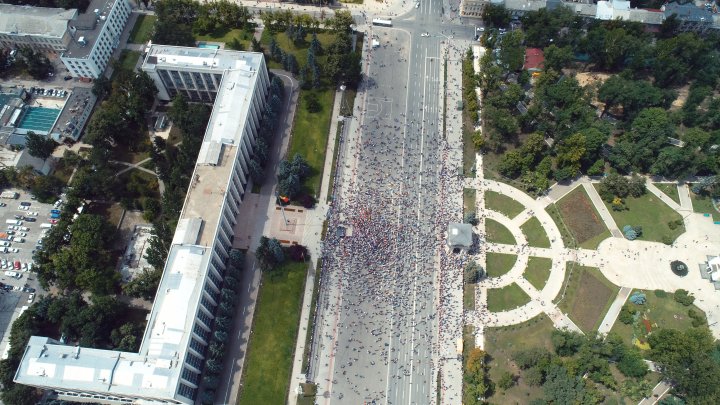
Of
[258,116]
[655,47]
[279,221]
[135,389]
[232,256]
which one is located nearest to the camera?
[135,389]

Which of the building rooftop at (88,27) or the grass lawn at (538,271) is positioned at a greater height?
the building rooftop at (88,27)

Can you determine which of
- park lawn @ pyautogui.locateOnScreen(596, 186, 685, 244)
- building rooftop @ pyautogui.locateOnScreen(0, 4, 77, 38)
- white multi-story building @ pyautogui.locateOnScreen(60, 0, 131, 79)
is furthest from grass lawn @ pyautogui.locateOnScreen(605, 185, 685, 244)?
building rooftop @ pyautogui.locateOnScreen(0, 4, 77, 38)

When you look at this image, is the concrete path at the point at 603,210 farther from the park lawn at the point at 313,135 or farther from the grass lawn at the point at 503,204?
the park lawn at the point at 313,135

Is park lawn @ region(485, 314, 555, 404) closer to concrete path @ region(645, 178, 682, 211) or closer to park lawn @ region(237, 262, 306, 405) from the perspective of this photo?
park lawn @ region(237, 262, 306, 405)

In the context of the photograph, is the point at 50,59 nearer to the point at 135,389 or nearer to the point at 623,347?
the point at 135,389

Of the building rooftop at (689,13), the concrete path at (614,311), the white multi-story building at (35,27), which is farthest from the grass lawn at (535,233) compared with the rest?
the white multi-story building at (35,27)

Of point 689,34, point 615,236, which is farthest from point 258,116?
point 689,34
